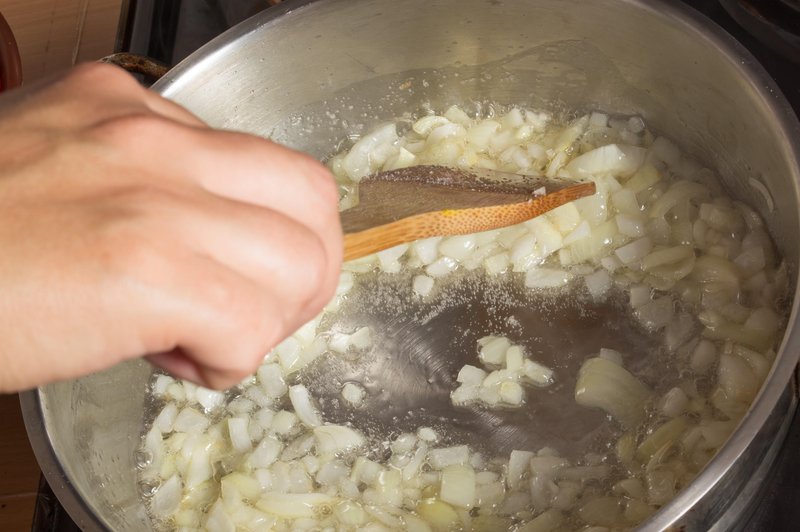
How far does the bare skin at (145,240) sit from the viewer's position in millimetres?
458

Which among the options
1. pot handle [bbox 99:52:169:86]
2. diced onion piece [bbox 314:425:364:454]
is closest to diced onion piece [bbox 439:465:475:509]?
diced onion piece [bbox 314:425:364:454]

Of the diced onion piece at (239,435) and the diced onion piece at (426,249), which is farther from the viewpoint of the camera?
the diced onion piece at (426,249)

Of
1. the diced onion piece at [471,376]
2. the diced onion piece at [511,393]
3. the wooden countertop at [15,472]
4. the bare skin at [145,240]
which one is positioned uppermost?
the bare skin at [145,240]

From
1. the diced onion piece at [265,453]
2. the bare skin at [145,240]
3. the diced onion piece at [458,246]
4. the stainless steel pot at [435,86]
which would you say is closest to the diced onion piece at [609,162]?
the stainless steel pot at [435,86]

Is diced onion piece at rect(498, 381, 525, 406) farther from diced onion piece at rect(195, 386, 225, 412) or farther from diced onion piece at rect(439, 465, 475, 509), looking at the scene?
diced onion piece at rect(195, 386, 225, 412)

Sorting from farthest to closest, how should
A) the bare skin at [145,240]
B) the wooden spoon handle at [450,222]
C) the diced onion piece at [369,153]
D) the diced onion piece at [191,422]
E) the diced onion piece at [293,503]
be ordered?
1. the diced onion piece at [369,153]
2. the diced onion piece at [191,422]
3. the diced onion piece at [293,503]
4. the wooden spoon handle at [450,222]
5. the bare skin at [145,240]

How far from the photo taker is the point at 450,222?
36.0 inches

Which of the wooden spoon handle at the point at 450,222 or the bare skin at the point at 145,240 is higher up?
the bare skin at the point at 145,240

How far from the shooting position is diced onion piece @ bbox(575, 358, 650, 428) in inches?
38.4

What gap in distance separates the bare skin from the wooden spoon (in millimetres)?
298

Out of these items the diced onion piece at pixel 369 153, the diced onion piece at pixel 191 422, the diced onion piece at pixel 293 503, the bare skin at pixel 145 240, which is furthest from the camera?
the diced onion piece at pixel 369 153

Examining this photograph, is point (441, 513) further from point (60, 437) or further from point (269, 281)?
point (269, 281)

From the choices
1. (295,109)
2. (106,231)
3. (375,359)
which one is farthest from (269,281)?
(295,109)

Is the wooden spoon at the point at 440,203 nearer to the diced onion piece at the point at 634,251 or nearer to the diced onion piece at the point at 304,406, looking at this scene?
the diced onion piece at the point at 634,251
